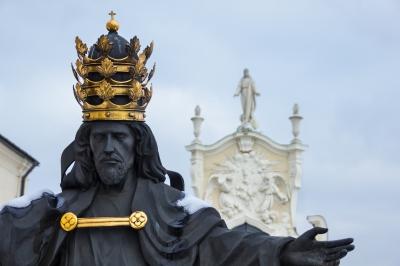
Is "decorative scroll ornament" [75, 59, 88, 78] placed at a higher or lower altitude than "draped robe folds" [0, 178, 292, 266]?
higher

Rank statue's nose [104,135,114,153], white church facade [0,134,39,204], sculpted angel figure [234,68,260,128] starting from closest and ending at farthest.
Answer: statue's nose [104,135,114,153], white church facade [0,134,39,204], sculpted angel figure [234,68,260,128]

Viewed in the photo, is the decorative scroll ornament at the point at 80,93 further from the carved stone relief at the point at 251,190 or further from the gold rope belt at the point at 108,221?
the carved stone relief at the point at 251,190

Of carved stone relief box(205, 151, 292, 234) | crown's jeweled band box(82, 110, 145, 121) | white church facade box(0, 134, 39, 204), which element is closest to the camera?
crown's jeweled band box(82, 110, 145, 121)

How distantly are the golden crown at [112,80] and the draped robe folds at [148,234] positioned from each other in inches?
14.6

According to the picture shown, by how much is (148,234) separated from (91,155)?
46 cm

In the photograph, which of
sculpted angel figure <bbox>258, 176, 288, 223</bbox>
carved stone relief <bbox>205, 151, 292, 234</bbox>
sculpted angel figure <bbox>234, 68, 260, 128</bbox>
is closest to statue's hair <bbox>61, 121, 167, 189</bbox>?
carved stone relief <bbox>205, 151, 292, 234</bbox>

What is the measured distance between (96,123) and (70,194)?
39 centimetres

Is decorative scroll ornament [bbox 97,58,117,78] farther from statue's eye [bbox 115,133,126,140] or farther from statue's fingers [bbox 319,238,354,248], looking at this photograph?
statue's fingers [bbox 319,238,354,248]

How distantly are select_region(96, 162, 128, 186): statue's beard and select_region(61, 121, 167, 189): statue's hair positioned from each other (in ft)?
0.38

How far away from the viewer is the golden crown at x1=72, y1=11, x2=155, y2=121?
6.45 meters

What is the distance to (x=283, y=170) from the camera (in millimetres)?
41906

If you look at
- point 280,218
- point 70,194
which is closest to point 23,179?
point 280,218

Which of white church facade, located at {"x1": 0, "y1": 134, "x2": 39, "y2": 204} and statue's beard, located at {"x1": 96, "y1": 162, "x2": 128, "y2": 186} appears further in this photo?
white church facade, located at {"x1": 0, "y1": 134, "x2": 39, "y2": 204}

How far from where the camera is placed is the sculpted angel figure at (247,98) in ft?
139
